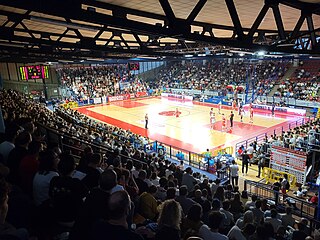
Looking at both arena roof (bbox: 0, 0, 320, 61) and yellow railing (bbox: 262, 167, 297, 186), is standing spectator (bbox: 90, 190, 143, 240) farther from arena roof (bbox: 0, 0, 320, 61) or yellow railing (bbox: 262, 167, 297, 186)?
yellow railing (bbox: 262, 167, 297, 186)

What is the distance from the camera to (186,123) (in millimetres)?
27484

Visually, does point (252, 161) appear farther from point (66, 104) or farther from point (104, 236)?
point (66, 104)

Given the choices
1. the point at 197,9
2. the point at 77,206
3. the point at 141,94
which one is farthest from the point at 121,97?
the point at 77,206

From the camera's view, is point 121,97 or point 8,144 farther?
point 121,97

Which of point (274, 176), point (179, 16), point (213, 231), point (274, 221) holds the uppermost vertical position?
point (179, 16)

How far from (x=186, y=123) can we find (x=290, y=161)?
46.4ft

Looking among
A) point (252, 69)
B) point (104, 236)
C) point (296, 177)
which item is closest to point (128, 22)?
point (104, 236)

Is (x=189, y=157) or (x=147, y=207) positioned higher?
(x=147, y=207)

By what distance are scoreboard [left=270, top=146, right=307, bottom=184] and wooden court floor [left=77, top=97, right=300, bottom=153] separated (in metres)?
5.65

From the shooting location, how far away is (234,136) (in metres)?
22.6

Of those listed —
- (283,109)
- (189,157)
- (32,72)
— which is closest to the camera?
(189,157)

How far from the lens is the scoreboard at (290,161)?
13449 millimetres

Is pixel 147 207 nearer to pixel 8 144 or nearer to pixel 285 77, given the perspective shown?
pixel 8 144

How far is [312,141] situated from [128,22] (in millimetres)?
13735
